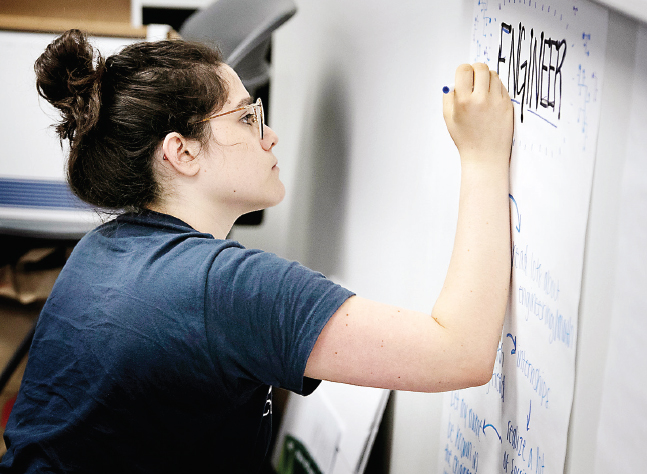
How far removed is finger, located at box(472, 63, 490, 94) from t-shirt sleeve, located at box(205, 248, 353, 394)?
1.07 feet

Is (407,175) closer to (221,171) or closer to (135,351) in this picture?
(221,171)

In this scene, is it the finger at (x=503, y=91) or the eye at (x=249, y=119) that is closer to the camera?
the finger at (x=503, y=91)

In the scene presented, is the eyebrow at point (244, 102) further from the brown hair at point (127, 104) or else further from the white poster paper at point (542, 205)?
the white poster paper at point (542, 205)

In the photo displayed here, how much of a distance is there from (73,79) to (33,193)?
0.99 m

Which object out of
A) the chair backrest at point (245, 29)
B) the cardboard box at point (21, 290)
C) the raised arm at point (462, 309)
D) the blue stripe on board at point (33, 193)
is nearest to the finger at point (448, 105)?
the raised arm at point (462, 309)

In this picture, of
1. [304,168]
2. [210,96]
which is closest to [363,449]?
[210,96]

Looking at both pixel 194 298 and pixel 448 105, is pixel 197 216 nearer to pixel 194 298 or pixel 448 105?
pixel 194 298

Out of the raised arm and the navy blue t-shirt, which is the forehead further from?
the raised arm

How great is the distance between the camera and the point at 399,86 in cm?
125

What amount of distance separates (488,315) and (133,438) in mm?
506

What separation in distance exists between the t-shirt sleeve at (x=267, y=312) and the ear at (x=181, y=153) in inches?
8.7

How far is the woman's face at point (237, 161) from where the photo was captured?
94cm

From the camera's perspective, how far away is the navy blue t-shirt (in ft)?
2.36

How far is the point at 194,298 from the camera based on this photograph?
2.41ft
